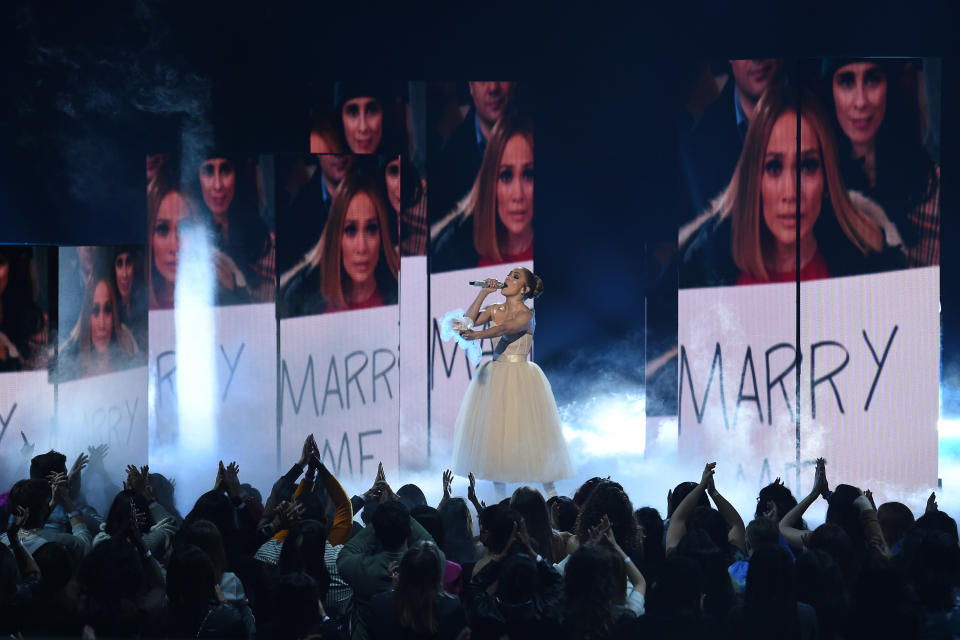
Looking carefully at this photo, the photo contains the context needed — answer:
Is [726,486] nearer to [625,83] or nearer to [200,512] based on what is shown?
[625,83]

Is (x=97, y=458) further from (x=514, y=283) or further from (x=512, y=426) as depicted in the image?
(x=514, y=283)

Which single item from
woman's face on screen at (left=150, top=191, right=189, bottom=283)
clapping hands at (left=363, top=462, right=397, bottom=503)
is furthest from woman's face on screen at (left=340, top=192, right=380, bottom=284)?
clapping hands at (left=363, top=462, right=397, bottom=503)

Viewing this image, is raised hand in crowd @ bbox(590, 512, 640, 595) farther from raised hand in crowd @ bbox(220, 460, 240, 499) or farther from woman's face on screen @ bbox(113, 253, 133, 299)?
woman's face on screen @ bbox(113, 253, 133, 299)

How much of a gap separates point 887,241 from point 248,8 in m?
4.00

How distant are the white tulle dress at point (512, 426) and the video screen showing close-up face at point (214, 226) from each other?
4.24 ft

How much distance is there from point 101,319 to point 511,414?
7.18 ft

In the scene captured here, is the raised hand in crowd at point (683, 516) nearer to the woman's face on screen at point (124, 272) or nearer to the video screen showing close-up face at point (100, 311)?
the video screen showing close-up face at point (100, 311)

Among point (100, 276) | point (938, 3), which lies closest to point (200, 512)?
point (100, 276)

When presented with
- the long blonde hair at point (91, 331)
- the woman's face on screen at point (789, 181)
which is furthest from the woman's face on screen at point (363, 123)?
the woman's face on screen at point (789, 181)

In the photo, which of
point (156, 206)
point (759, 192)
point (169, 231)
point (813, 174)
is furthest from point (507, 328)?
point (156, 206)

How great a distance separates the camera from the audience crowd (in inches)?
106

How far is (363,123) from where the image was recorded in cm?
654

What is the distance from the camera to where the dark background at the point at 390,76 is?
6762mm

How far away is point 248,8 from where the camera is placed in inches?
273
